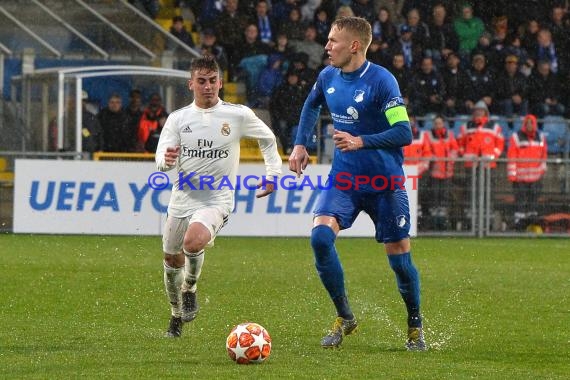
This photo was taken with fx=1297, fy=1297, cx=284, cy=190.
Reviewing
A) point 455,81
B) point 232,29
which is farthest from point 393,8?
point 232,29

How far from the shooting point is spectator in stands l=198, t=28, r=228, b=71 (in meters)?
22.8

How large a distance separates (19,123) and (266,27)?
16.4 feet

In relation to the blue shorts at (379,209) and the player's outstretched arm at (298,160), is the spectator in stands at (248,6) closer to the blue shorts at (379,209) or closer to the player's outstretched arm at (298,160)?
the player's outstretched arm at (298,160)

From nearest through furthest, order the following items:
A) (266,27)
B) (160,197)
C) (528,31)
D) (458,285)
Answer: (458,285)
(160,197)
(266,27)
(528,31)

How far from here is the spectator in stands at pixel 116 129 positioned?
67.2ft

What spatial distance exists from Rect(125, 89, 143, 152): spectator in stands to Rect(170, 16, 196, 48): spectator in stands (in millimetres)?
3030

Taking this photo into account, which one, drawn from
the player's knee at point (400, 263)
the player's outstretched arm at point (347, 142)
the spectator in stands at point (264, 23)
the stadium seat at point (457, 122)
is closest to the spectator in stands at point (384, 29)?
the spectator in stands at point (264, 23)

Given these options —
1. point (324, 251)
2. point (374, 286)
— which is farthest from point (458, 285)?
point (324, 251)

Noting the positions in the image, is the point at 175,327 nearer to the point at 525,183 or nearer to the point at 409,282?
the point at 409,282

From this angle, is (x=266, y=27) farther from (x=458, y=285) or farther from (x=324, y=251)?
(x=324, y=251)

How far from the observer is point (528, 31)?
25.3 meters

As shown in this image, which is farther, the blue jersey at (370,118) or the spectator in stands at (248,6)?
the spectator in stands at (248,6)

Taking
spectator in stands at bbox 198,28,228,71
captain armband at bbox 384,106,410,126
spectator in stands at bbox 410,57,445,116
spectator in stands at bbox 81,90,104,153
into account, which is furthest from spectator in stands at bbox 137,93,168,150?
captain armband at bbox 384,106,410,126

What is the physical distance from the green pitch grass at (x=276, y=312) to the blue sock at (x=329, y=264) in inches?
12.3
